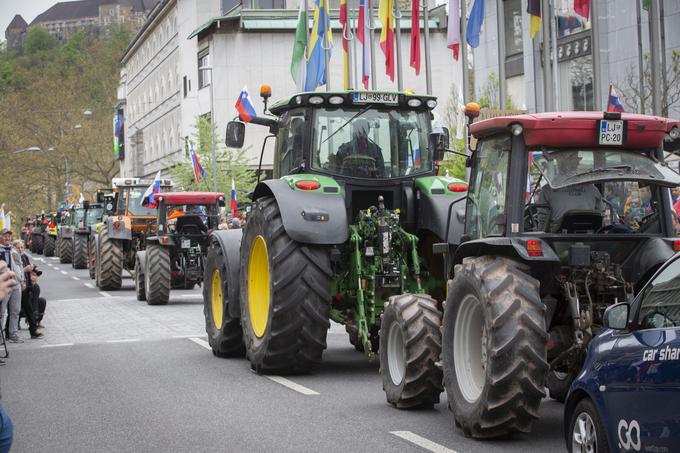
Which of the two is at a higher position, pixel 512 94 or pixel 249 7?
pixel 249 7

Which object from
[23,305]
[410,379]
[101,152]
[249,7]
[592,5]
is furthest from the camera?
[101,152]

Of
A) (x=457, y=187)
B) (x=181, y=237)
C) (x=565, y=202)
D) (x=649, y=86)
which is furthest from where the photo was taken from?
(x=649, y=86)

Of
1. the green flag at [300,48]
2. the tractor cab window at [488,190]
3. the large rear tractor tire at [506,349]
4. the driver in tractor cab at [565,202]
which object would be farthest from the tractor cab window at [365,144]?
the green flag at [300,48]

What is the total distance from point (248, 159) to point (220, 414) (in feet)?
171

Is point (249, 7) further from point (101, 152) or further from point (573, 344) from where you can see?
point (573, 344)

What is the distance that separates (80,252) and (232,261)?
31.5 meters

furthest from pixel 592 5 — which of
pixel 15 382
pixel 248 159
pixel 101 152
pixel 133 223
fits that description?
pixel 101 152

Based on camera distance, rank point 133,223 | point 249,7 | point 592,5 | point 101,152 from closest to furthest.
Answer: point 592,5
point 133,223
point 249,7
point 101,152

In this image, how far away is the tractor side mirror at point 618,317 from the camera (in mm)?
6594

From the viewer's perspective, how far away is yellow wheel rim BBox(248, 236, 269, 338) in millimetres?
13469

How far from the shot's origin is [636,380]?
251 inches

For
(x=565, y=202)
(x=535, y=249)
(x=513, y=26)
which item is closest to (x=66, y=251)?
(x=513, y=26)

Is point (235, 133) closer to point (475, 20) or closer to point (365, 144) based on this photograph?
point (365, 144)

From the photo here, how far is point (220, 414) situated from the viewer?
10453mm
